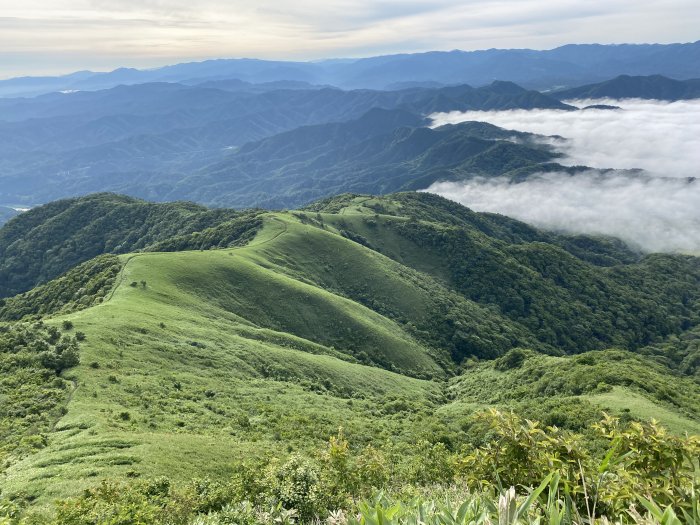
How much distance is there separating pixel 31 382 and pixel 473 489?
4575cm

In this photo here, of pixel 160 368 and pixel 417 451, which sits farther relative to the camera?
pixel 160 368

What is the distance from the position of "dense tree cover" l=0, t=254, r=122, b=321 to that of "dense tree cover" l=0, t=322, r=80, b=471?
23999 mm

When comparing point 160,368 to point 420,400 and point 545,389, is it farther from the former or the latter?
point 545,389

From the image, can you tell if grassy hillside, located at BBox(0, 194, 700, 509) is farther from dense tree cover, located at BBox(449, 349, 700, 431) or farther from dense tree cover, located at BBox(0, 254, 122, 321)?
dense tree cover, located at BBox(0, 254, 122, 321)

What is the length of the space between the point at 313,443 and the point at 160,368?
77.8ft

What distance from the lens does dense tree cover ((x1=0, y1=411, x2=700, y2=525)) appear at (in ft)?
28.3

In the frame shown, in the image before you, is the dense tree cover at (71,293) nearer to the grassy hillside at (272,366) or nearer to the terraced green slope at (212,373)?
the grassy hillside at (272,366)

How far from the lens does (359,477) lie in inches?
1043

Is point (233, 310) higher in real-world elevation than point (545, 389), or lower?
higher

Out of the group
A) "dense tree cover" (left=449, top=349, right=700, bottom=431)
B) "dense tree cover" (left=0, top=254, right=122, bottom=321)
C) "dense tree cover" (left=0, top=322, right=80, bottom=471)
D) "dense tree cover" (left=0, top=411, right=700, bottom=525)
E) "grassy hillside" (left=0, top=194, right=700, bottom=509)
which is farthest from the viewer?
"dense tree cover" (left=0, top=254, right=122, bottom=321)

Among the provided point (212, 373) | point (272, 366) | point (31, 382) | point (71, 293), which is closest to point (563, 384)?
point (272, 366)

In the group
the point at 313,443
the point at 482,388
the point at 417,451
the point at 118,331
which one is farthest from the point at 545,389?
the point at 118,331

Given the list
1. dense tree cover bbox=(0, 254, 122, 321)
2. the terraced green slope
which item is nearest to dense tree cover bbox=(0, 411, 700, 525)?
the terraced green slope

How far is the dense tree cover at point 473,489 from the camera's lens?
864 cm
